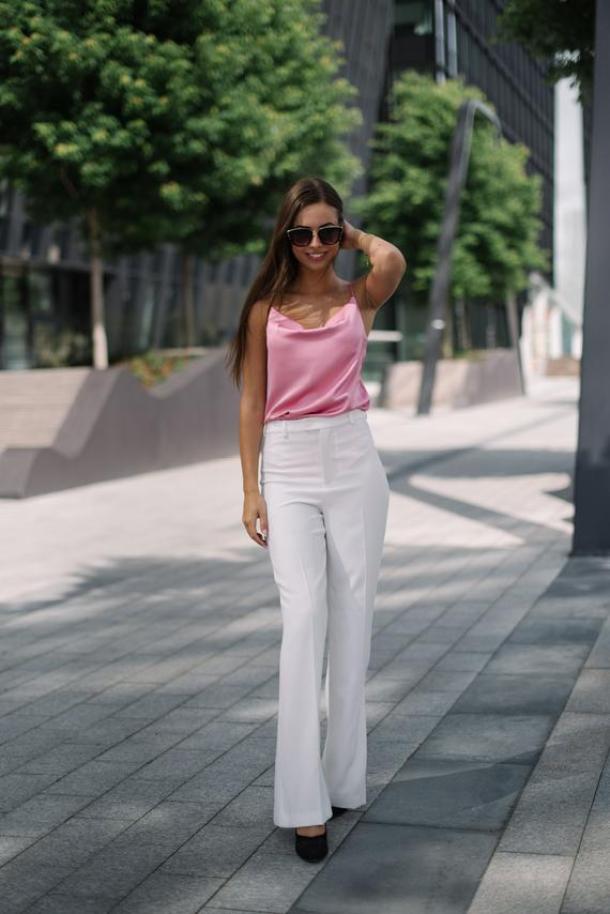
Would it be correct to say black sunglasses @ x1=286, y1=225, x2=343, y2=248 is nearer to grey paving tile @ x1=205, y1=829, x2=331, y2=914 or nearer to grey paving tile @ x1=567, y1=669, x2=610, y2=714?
grey paving tile @ x1=205, y1=829, x2=331, y2=914

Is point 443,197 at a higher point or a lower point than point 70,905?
higher

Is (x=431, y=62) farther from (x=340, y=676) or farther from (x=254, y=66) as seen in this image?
(x=340, y=676)

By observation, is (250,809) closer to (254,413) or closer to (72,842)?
(72,842)

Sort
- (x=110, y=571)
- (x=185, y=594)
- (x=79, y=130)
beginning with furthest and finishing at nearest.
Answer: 1. (x=79, y=130)
2. (x=110, y=571)
3. (x=185, y=594)

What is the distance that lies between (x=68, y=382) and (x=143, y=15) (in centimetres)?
432

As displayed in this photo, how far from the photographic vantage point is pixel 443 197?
36.3 m

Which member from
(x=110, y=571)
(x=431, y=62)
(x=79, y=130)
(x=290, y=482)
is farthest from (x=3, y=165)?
(x=431, y=62)

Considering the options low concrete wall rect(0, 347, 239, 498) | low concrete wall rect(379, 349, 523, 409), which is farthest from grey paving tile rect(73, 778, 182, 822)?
low concrete wall rect(379, 349, 523, 409)

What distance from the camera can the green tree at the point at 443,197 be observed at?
3641 cm

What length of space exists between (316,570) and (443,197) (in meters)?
33.4

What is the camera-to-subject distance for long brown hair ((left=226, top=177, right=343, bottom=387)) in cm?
384

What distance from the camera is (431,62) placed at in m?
50.1

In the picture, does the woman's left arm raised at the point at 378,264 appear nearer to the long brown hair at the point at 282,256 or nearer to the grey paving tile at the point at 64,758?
the long brown hair at the point at 282,256

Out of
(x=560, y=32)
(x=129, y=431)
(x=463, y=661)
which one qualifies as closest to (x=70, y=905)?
(x=463, y=661)
